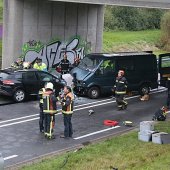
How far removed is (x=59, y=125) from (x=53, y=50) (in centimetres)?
1019

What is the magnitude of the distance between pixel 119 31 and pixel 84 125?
142ft

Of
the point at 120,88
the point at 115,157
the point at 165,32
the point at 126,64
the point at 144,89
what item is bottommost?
the point at 115,157

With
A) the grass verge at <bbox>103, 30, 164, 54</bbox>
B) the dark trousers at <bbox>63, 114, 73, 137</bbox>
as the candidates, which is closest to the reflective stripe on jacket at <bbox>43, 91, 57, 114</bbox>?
the dark trousers at <bbox>63, 114, 73, 137</bbox>

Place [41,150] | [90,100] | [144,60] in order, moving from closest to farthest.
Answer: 1. [41,150]
2. [90,100]
3. [144,60]

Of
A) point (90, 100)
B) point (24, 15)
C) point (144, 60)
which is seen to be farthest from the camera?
point (24, 15)

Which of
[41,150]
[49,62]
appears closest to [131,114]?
[41,150]

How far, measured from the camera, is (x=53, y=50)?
83.4ft

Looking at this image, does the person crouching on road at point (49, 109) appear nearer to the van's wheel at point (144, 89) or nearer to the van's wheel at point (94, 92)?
the van's wheel at point (94, 92)

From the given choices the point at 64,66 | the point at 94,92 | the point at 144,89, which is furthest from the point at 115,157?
the point at 64,66

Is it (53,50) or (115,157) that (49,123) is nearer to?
(115,157)

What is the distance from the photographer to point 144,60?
21.9m

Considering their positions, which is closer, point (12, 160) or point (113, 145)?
point (12, 160)

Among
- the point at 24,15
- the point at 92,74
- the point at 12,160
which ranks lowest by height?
the point at 12,160

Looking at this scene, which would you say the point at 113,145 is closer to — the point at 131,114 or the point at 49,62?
the point at 131,114
